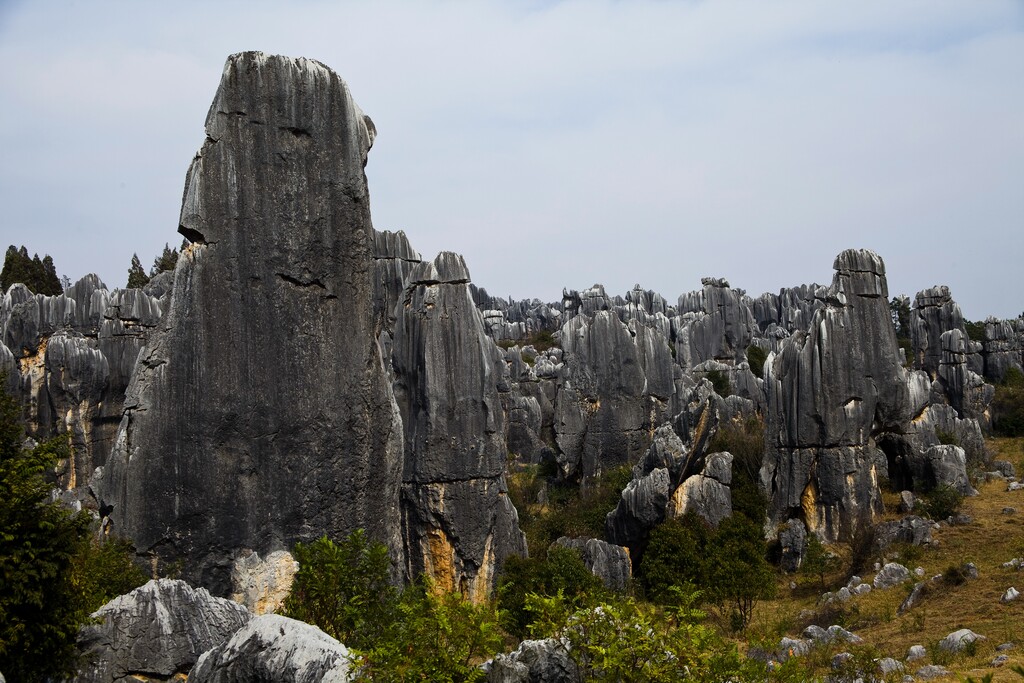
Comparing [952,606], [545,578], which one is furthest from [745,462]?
[545,578]

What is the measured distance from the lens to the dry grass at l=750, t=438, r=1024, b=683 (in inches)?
489

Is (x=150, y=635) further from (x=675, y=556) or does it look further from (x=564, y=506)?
(x=564, y=506)

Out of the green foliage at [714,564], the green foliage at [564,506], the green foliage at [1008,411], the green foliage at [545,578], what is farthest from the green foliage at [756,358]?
the green foliage at [545,578]

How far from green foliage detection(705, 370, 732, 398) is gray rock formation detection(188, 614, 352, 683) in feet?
119

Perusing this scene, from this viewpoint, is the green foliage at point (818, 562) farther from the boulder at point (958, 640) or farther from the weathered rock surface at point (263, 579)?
the weathered rock surface at point (263, 579)

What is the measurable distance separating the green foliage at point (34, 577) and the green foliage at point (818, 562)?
15.1 metres

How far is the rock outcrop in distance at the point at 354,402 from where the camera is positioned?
898cm

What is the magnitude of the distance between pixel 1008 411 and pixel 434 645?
3986cm

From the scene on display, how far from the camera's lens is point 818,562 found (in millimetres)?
19766

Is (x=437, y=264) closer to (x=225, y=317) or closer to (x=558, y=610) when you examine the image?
(x=225, y=317)

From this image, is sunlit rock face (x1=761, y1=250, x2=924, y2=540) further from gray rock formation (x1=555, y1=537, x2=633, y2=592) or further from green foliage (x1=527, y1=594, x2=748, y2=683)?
green foliage (x1=527, y1=594, x2=748, y2=683)

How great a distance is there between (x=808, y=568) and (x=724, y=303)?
173ft

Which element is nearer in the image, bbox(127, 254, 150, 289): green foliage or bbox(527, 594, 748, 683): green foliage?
bbox(527, 594, 748, 683): green foliage

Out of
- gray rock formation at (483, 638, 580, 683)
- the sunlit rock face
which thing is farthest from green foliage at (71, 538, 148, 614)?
the sunlit rock face
